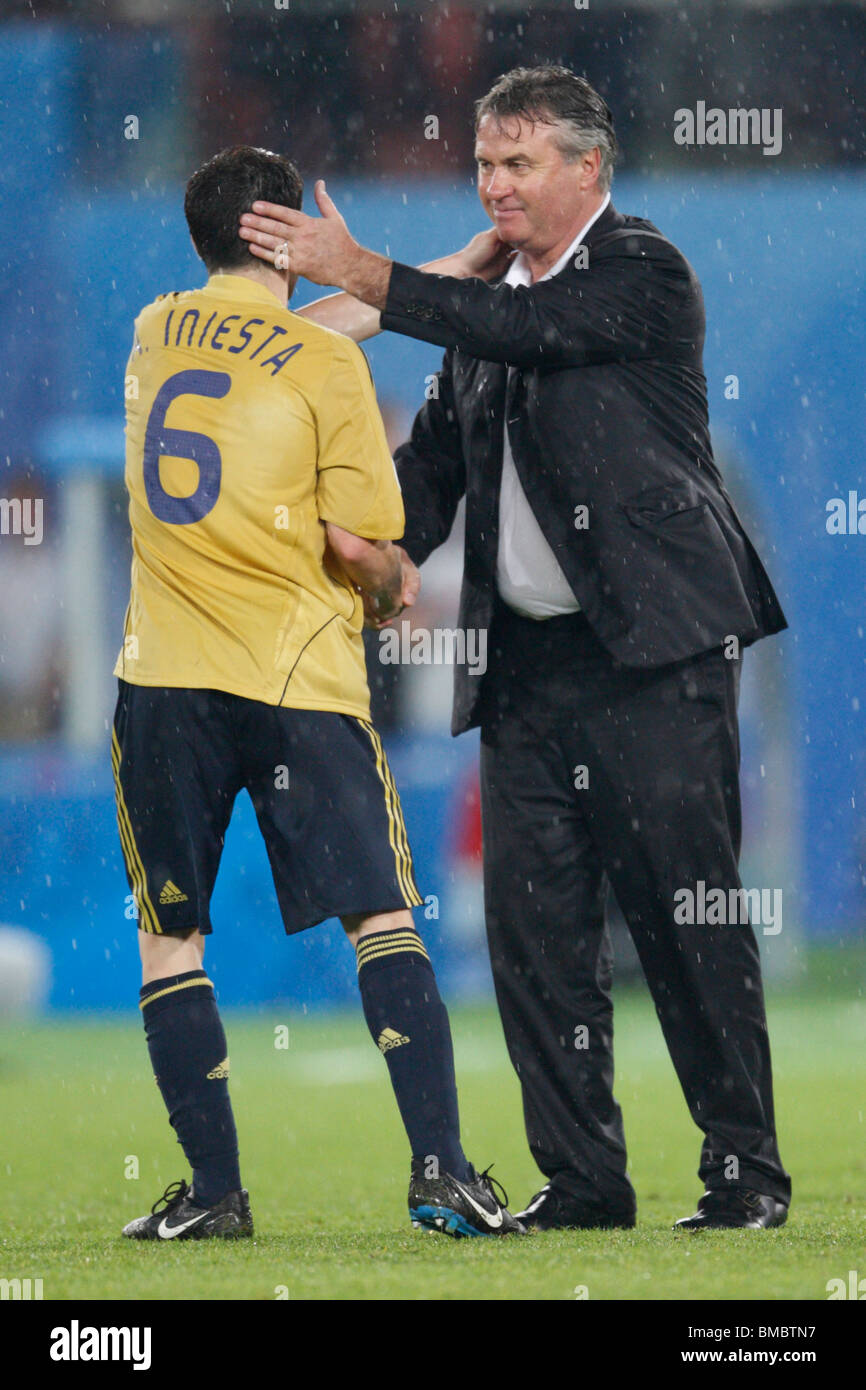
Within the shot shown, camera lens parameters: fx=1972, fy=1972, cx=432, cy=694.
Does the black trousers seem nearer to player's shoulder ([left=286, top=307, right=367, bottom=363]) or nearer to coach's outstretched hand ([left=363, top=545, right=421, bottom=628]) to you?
coach's outstretched hand ([left=363, top=545, right=421, bottom=628])

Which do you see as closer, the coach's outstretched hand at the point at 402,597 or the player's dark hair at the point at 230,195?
the player's dark hair at the point at 230,195

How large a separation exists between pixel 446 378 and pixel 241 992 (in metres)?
4.61

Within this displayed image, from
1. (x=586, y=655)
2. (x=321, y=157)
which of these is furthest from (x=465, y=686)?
(x=321, y=157)

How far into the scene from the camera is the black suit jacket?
3.45m

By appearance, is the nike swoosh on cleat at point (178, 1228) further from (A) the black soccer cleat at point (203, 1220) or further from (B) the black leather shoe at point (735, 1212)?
(B) the black leather shoe at point (735, 1212)

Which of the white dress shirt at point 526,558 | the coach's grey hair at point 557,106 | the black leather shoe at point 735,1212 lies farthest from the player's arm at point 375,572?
the black leather shoe at point 735,1212

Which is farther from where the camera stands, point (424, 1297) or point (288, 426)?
point (288, 426)

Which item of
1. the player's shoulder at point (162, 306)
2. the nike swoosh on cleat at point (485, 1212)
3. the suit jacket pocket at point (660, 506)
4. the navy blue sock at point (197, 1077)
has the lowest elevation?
the nike swoosh on cleat at point (485, 1212)

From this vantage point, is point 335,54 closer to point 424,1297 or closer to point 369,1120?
point 369,1120

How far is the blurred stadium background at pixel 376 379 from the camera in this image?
8.21 meters

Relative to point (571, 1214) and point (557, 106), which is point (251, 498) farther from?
point (571, 1214)

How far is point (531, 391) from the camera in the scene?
11.8 feet

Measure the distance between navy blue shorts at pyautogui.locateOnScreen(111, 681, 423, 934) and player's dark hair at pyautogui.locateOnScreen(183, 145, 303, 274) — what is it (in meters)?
0.75

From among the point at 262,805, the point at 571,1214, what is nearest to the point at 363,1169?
the point at 571,1214
